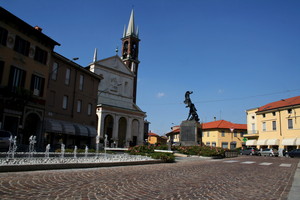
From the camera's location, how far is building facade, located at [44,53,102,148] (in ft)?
99.8

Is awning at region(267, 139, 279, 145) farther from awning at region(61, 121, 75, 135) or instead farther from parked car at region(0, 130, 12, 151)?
parked car at region(0, 130, 12, 151)

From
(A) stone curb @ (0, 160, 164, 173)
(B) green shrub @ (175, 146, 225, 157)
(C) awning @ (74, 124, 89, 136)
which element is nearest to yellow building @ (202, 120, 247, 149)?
(B) green shrub @ (175, 146, 225, 157)

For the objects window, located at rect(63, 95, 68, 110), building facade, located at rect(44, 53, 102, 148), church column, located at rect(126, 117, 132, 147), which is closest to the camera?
building facade, located at rect(44, 53, 102, 148)

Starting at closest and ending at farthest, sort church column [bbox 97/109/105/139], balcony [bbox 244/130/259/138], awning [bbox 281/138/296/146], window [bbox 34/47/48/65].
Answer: window [bbox 34/47/48/65] → awning [bbox 281/138/296/146] → church column [bbox 97/109/105/139] → balcony [bbox 244/130/259/138]

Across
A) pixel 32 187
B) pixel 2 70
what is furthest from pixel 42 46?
pixel 32 187

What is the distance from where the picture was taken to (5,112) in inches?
893

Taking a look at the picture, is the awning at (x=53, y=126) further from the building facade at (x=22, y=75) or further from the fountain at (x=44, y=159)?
the fountain at (x=44, y=159)

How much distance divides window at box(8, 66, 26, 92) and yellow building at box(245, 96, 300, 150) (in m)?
42.8

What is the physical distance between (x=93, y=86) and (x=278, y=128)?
1423 inches

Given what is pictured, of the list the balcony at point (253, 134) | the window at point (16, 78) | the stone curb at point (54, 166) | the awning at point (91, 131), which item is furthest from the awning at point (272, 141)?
the window at point (16, 78)

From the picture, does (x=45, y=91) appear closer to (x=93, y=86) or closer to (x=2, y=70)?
(x=2, y=70)

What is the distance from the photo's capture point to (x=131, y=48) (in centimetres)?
7506

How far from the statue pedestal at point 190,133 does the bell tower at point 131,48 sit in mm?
39972

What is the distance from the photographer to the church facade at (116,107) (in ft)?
→ 162
